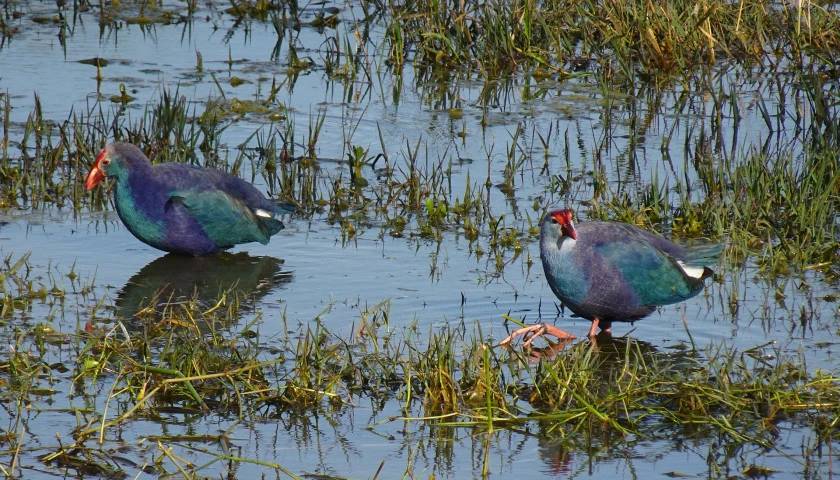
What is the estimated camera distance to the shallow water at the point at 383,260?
5660 mm

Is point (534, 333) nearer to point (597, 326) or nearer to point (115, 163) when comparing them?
point (597, 326)

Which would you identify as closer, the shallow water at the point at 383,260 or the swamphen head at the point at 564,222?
the shallow water at the point at 383,260

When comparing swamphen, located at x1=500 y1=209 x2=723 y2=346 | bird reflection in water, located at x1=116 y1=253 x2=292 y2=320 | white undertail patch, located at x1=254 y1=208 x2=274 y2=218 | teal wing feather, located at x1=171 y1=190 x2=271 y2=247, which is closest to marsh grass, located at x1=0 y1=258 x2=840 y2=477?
swamphen, located at x1=500 y1=209 x2=723 y2=346

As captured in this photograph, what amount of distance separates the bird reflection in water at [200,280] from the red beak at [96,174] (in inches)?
22.2

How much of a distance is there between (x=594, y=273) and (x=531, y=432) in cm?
148

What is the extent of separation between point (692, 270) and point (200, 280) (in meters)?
2.74

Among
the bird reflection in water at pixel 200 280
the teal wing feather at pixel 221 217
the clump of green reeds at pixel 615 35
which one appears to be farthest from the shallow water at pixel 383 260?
the clump of green reeds at pixel 615 35

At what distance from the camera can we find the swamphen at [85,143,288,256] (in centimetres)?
843

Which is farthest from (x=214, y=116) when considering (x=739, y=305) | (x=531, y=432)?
(x=531, y=432)

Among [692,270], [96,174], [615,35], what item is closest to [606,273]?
[692,270]

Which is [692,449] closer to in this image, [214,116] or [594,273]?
[594,273]

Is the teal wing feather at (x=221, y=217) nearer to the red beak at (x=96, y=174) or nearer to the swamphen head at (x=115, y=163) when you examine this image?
the swamphen head at (x=115, y=163)

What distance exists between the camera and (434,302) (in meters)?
7.70

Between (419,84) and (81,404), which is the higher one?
(419,84)
